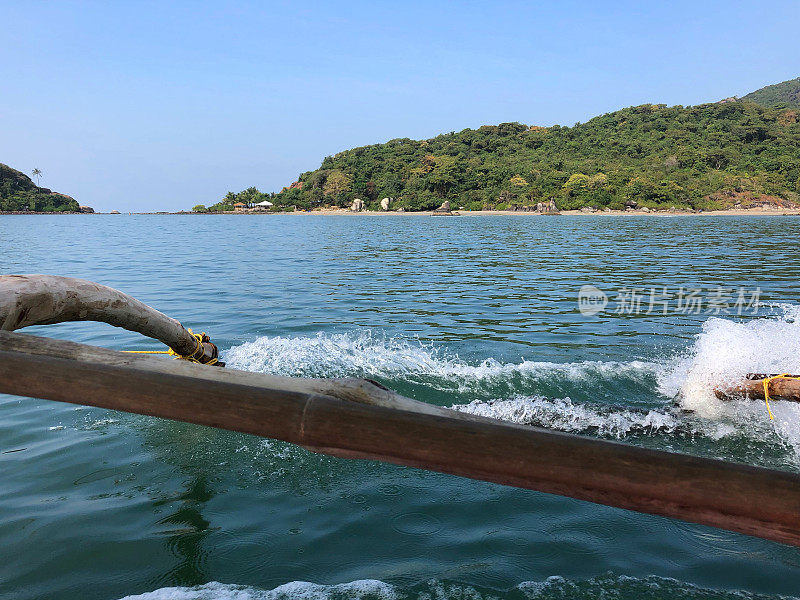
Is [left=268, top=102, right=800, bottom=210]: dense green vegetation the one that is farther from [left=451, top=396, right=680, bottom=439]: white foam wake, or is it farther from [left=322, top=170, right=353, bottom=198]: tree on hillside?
[left=451, top=396, right=680, bottom=439]: white foam wake

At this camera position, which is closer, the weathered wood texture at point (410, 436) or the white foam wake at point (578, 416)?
the weathered wood texture at point (410, 436)

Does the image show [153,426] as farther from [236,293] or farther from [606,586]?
[236,293]

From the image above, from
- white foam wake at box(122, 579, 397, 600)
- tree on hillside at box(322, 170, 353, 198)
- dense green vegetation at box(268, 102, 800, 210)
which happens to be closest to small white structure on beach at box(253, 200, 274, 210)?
dense green vegetation at box(268, 102, 800, 210)

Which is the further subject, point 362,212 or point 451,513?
point 362,212

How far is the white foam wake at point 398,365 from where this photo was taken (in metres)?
6.99

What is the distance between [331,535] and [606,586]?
1.71 m

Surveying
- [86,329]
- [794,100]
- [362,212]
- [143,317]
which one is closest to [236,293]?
[86,329]

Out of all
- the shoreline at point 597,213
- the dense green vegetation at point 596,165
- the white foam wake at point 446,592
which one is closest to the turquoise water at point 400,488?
the white foam wake at point 446,592

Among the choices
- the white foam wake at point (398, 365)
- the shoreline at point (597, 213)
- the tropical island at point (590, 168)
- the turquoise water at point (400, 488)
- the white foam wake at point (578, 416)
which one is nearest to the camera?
the turquoise water at point (400, 488)

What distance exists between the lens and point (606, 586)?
310 centimetres

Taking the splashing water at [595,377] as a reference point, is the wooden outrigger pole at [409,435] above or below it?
above
